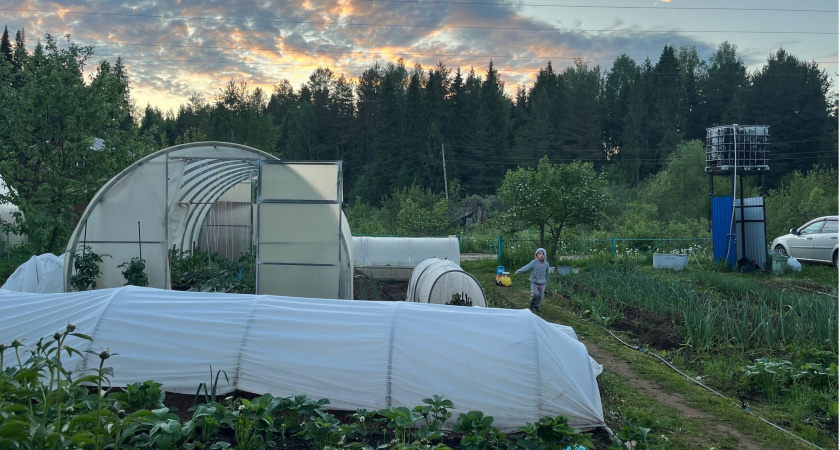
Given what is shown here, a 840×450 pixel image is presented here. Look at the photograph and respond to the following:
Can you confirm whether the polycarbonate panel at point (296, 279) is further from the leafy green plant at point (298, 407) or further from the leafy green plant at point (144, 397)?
the leafy green plant at point (144, 397)

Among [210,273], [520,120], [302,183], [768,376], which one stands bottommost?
[768,376]

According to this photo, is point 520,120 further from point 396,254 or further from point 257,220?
point 257,220

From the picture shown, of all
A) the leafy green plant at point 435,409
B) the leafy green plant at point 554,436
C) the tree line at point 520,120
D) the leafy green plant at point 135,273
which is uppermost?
the tree line at point 520,120

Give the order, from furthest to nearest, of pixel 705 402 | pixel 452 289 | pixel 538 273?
pixel 538 273
pixel 452 289
pixel 705 402

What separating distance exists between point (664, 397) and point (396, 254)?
409 inches

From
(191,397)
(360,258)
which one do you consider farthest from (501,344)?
(360,258)

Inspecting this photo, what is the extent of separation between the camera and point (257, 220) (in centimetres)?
1088

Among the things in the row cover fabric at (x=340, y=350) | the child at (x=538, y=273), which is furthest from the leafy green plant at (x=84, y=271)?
the child at (x=538, y=273)

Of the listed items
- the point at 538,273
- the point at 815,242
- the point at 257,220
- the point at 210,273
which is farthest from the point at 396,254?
the point at 815,242

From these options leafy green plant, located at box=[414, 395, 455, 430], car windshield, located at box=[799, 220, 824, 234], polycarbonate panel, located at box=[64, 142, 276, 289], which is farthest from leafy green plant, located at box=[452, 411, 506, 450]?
car windshield, located at box=[799, 220, 824, 234]

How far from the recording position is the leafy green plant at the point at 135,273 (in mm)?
11250

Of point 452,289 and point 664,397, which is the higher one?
point 452,289

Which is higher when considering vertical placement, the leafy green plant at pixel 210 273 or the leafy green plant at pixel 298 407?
the leafy green plant at pixel 210 273

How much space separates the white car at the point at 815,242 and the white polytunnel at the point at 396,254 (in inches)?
402
